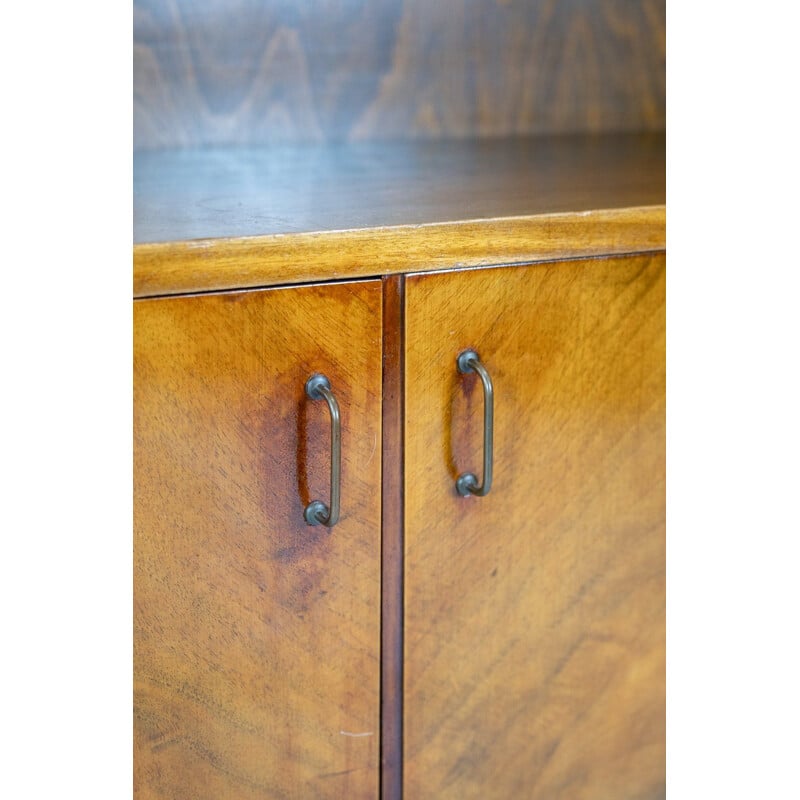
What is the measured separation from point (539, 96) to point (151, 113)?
48cm

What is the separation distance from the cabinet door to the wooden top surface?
0.03 m

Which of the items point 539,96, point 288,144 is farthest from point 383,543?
point 539,96

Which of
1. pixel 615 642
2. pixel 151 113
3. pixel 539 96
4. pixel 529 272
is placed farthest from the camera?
pixel 539 96

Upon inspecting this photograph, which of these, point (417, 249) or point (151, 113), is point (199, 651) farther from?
point (151, 113)

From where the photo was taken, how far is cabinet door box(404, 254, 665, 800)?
104 centimetres

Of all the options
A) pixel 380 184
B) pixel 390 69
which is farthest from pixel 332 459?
pixel 390 69

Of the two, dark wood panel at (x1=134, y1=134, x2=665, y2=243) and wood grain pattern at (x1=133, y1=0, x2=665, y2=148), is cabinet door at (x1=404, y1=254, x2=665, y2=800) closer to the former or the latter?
dark wood panel at (x1=134, y1=134, x2=665, y2=243)

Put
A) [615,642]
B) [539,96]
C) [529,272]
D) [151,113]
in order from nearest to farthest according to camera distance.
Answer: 1. [529,272]
2. [615,642]
3. [151,113]
4. [539,96]

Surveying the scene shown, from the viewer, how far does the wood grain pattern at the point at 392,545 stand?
995 millimetres

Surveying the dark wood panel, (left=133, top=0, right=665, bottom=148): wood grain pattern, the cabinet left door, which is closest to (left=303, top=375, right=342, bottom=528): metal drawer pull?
the cabinet left door

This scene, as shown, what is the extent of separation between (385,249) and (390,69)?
0.53 metres

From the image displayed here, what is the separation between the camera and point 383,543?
104 centimetres

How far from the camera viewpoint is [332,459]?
956 millimetres

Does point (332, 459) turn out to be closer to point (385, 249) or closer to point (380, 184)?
point (385, 249)
